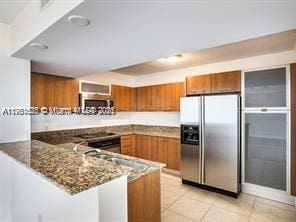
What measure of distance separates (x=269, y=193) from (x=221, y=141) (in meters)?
1.09

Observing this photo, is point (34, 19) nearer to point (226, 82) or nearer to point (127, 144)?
point (226, 82)

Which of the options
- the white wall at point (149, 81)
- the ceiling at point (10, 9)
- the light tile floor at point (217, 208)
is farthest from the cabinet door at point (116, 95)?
the ceiling at point (10, 9)

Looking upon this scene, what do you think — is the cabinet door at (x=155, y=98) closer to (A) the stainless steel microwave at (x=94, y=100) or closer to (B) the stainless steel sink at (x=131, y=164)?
(A) the stainless steel microwave at (x=94, y=100)

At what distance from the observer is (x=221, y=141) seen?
3.05 m

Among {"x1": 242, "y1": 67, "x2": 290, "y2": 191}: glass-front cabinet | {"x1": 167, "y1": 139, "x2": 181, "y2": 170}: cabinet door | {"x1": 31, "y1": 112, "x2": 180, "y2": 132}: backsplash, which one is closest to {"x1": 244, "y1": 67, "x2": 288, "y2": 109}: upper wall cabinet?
{"x1": 242, "y1": 67, "x2": 290, "y2": 191}: glass-front cabinet

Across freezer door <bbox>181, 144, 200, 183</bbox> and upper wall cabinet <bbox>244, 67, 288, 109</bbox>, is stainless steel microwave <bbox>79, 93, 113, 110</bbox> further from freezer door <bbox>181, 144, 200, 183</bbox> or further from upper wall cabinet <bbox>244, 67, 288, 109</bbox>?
upper wall cabinet <bbox>244, 67, 288, 109</bbox>

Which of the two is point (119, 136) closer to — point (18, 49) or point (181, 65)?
point (181, 65)

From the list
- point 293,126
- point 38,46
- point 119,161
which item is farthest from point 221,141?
point 38,46

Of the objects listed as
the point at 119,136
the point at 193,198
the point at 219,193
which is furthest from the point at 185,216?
the point at 119,136

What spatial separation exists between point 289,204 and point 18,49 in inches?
167

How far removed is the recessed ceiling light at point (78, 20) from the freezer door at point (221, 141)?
243 cm

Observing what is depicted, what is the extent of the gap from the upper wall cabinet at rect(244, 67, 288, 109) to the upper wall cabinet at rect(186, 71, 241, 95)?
0.15 m

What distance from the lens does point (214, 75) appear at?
3.29 m

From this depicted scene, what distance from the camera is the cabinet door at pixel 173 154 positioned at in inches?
152
